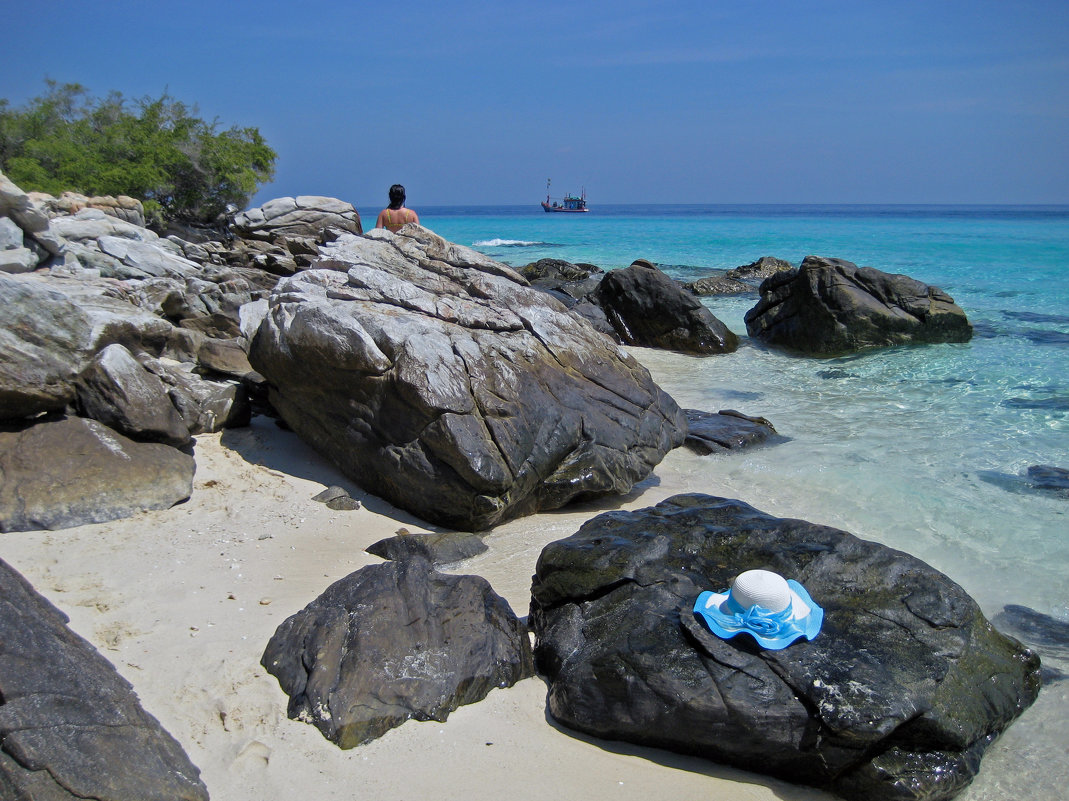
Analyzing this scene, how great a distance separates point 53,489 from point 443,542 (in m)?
2.65

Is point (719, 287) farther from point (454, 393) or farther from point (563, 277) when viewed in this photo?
point (454, 393)

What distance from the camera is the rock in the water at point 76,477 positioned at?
5078mm

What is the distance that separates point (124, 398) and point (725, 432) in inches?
246

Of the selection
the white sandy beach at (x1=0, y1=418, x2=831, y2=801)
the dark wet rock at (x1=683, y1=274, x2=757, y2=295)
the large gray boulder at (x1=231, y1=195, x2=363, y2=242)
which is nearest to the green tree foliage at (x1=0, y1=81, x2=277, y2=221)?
the large gray boulder at (x1=231, y1=195, x2=363, y2=242)

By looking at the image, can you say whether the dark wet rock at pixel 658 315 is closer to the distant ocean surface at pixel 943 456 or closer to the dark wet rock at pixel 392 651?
the distant ocean surface at pixel 943 456

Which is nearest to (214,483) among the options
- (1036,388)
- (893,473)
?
(893,473)

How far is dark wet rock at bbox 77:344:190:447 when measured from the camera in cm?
568

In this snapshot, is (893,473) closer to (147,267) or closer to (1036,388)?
(1036,388)

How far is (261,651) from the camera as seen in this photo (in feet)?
13.3

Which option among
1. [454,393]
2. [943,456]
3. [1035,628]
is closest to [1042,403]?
[943,456]

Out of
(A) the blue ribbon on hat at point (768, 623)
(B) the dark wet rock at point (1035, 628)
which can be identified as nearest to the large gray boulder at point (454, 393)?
(A) the blue ribbon on hat at point (768, 623)

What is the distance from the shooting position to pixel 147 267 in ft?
44.1

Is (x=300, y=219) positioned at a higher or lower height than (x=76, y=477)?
higher

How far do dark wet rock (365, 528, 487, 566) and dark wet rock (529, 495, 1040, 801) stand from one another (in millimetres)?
1152
